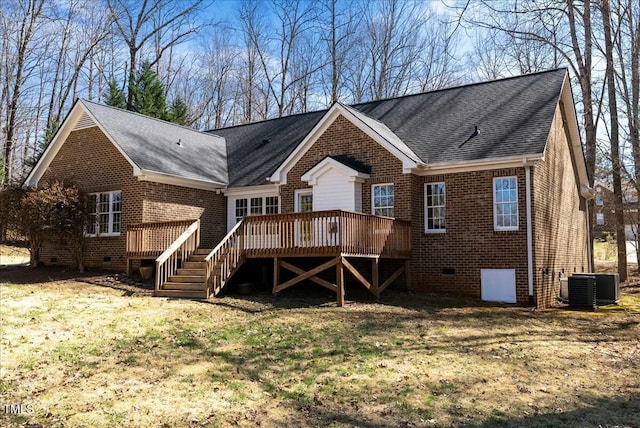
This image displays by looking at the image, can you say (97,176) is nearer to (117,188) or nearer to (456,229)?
(117,188)

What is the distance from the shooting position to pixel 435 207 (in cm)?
1658

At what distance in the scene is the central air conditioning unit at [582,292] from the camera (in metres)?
15.0

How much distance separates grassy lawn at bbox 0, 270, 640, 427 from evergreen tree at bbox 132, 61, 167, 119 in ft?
85.4

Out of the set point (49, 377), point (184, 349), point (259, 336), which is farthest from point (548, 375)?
point (49, 377)

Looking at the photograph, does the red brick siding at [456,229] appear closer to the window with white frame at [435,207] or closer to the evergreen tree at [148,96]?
the window with white frame at [435,207]

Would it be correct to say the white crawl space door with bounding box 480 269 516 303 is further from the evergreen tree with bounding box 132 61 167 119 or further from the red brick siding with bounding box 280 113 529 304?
the evergreen tree with bounding box 132 61 167 119

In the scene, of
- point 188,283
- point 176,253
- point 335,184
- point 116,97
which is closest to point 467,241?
point 335,184

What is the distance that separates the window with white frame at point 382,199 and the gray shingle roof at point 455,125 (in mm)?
1326

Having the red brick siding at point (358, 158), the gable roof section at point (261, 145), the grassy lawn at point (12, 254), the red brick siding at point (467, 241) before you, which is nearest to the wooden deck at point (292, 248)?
the red brick siding at point (467, 241)

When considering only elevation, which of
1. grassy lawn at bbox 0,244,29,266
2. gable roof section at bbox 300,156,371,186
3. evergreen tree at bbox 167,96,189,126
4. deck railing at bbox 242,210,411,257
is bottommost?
grassy lawn at bbox 0,244,29,266

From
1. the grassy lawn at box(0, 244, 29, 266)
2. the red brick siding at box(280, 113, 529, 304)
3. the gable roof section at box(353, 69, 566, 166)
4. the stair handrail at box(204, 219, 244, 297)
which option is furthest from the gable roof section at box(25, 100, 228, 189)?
the gable roof section at box(353, 69, 566, 166)

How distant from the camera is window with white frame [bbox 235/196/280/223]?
20172 mm

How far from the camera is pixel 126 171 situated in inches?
732

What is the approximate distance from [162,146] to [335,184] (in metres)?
7.41
